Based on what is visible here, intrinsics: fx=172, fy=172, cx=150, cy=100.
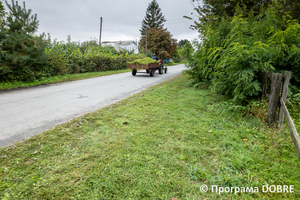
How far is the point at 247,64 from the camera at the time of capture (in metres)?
4.52

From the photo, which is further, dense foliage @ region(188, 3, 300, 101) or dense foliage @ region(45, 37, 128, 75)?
dense foliage @ region(45, 37, 128, 75)

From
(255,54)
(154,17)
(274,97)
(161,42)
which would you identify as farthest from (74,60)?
(154,17)

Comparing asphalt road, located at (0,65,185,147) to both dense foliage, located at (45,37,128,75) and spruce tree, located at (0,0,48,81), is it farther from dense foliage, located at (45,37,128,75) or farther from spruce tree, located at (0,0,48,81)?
dense foliage, located at (45,37,128,75)

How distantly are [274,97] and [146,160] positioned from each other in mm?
3296

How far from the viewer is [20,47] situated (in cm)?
909

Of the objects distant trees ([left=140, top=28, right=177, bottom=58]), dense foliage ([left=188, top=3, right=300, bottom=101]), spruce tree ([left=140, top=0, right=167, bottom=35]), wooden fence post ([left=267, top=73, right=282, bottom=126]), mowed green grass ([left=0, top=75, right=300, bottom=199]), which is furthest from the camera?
spruce tree ([left=140, top=0, right=167, bottom=35])

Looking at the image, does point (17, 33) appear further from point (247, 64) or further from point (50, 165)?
point (247, 64)

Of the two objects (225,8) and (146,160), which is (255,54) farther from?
(225,8)

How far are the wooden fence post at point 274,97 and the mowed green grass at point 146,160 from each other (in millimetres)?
265

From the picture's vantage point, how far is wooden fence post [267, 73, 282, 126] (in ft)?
12.7

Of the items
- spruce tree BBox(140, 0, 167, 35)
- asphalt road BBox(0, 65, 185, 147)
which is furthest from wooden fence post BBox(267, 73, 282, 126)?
spruce tree BBox(140, 0, 167, 35)

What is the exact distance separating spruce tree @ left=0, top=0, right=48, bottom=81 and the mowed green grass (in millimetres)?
7194

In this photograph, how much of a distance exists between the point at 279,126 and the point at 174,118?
7.75 feet

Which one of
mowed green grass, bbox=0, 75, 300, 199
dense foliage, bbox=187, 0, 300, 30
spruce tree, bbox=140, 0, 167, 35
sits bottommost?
mowed green grass, bbox=0, 75, 300, 199
